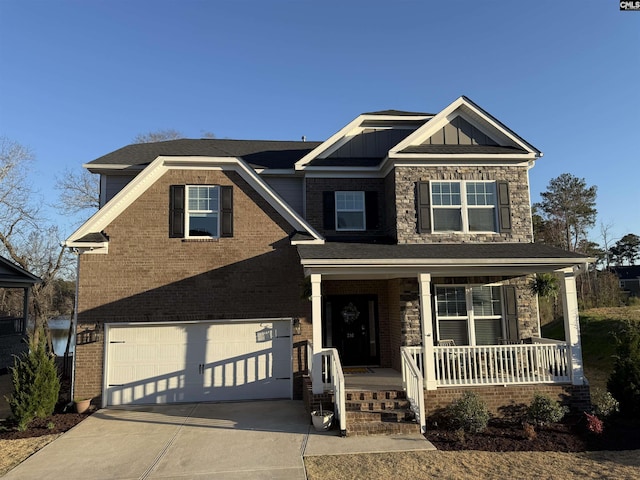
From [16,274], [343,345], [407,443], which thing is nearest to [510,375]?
[407,443]

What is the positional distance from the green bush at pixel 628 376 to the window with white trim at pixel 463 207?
3939 millimetres

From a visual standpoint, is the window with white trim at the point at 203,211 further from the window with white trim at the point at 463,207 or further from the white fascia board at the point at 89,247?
the window with white trim at the point at 463,207

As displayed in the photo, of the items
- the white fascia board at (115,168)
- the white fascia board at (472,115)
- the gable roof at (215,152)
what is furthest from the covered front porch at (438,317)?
the white fascia board at (115,168)

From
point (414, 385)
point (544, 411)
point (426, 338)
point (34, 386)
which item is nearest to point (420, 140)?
point (426, 338)

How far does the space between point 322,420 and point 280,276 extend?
4.14 metres

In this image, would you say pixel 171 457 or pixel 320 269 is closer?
pixel 171 457

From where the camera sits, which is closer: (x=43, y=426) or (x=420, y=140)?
(x=43, y=426)

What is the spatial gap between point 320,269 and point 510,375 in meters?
5.12

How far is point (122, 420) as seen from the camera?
941 cm

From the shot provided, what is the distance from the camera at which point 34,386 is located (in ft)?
30.2

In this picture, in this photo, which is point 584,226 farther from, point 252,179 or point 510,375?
point 252,179

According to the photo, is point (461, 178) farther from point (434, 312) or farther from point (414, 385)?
point (414, 385)

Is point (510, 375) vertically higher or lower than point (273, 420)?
higher

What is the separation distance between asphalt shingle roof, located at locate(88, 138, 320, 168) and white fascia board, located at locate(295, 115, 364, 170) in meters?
0.89
